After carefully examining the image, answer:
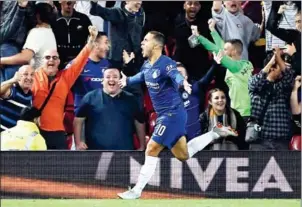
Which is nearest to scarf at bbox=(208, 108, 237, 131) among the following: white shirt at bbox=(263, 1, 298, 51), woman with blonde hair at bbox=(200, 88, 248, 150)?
woman with blonde hair at bbox=(200, 88, 248, 150)

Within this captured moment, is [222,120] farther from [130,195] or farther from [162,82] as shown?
[130,195]

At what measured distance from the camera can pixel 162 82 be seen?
1162cm

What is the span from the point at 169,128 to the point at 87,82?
1.34 m

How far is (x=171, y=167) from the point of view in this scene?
12000 millimetres

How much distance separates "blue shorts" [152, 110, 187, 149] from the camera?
11742 mm

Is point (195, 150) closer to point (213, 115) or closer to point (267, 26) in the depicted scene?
point (213, 115)

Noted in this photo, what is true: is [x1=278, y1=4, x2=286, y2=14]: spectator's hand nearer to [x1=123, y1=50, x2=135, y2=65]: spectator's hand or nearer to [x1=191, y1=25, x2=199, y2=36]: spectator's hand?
[x1=191, y1=25, x2=199, y2=36]: spectator's hand

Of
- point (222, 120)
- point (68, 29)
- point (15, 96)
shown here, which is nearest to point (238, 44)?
point (222, 120)

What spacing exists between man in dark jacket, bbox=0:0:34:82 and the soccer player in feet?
5.06

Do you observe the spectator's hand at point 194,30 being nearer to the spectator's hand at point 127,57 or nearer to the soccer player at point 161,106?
the soccer player at point 161,106

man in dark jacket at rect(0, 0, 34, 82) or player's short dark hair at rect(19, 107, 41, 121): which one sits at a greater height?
man in dark jacket at rect(0, 0, 34, 82)

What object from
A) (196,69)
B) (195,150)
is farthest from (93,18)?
(195,150)

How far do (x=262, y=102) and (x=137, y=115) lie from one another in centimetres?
179
